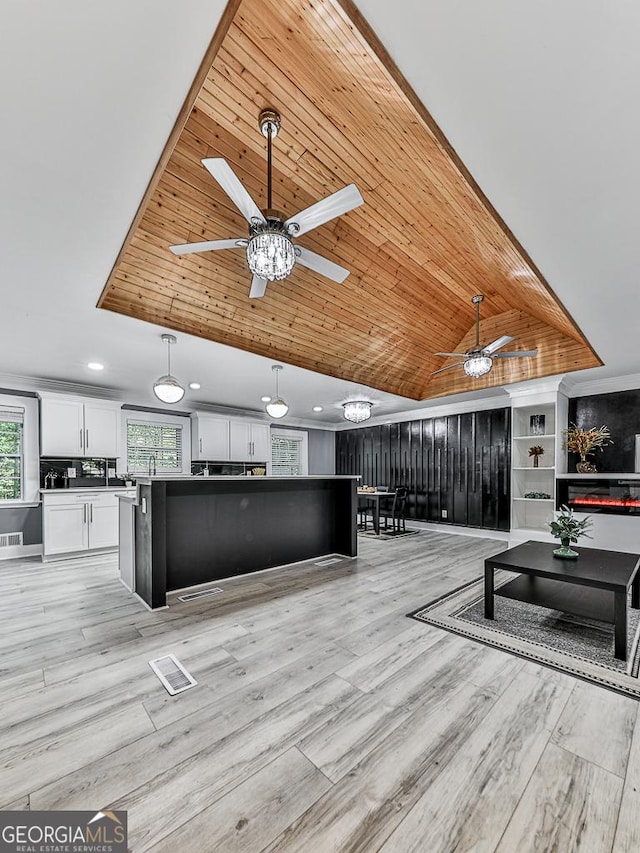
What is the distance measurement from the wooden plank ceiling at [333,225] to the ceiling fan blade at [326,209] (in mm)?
487

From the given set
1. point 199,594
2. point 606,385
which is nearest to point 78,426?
point 199,594

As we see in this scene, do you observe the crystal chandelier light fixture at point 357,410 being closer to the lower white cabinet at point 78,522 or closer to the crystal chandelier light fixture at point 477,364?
the crystal chandelier light fixture at point 477,364

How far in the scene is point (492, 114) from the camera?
167cm

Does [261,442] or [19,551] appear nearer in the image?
[19,551]

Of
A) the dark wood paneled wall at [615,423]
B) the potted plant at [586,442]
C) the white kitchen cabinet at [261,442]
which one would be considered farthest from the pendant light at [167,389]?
the dark wood paneled wall at [615,423]

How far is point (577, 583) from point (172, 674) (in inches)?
111

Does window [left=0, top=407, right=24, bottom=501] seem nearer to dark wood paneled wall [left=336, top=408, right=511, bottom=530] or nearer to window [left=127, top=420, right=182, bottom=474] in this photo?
window [left=127, top=420, right=182, bottom=474]

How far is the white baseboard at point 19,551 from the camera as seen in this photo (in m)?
5.62

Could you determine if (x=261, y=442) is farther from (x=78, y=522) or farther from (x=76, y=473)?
(x=78, y=522)

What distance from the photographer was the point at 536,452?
644cm

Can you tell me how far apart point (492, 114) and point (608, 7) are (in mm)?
484

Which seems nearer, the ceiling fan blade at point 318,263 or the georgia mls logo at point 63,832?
the georgia mls logo at point 63,832

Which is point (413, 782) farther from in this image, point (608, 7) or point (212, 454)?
point (212, 454)

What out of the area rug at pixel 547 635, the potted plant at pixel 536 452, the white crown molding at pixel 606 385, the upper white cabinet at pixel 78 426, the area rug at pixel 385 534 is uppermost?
the white crown molding at pixel 606 385
